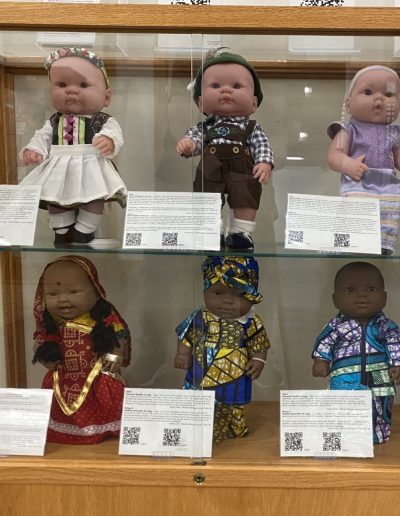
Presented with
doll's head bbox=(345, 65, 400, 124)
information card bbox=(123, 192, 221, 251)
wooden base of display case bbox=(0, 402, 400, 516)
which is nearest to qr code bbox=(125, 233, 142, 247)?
information card bbox=(123, 192, 221, 251)

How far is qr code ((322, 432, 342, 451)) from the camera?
Result: 94cm

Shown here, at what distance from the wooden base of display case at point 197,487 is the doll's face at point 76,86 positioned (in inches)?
25.5

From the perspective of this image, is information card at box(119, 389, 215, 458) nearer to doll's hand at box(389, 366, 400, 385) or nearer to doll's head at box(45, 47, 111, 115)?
doll's hand at box(389, 366, 400, 385)

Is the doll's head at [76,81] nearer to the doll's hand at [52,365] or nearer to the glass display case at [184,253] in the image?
the glass display case at [184,253]

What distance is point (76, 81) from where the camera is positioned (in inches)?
41.1

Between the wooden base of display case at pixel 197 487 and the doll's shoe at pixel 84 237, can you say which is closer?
the wooden base of display case at pixel 197 487

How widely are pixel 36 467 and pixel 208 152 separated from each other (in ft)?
2.06

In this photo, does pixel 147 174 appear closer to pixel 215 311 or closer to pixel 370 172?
pixel 215 311

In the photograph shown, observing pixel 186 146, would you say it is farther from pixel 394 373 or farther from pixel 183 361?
pixel 394 373

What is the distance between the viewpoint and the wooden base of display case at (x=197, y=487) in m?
0.91

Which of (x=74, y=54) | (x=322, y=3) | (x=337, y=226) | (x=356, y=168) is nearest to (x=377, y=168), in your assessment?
(x=356, y=168)

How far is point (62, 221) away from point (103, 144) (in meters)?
0.17

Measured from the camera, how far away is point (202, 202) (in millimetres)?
968

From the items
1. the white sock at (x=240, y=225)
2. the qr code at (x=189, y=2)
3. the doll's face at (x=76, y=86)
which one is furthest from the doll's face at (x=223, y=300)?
the qr code at (x=189, y=2)
